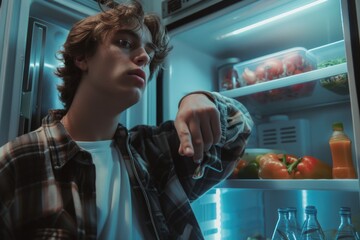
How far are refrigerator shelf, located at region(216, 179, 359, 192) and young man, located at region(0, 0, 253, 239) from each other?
118 millimetres

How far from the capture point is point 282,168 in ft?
3.14

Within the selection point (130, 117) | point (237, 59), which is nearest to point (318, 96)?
point (237, 59)

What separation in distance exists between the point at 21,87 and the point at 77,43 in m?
0.21

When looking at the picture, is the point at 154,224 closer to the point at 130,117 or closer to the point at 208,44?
the point at 130,117

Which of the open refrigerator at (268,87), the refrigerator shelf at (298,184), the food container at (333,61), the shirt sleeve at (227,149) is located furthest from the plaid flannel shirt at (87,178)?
the food container at (333,61)

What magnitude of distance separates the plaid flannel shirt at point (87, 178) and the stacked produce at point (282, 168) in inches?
6.1

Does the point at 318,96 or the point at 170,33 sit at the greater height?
the point at 170,33

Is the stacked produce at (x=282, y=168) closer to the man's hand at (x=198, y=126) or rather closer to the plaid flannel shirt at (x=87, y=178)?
the plaid flannel shirt at (x=87, y=178)

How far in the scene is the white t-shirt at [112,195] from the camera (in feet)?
2.27

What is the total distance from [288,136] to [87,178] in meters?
0.85

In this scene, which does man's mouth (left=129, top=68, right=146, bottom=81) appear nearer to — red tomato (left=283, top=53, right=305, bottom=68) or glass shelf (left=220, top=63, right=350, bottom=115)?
glass shelf (left=220, top=63, right=350, bottom=115)

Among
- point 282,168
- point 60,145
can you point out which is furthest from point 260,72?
point 60,145

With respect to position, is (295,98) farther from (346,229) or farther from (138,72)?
(138,72)

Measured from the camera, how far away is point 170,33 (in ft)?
3.70
